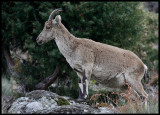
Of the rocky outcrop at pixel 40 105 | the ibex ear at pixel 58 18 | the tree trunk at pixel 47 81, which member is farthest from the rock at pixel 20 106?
the tree trunk at pixel 47 81

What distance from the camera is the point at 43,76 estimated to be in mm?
12820

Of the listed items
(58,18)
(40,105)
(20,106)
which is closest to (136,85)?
(58,18)

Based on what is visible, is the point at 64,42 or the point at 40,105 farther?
the point at 64,42

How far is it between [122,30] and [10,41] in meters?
5.05

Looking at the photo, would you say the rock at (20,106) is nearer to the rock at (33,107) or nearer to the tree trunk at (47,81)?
the rock at (33,107)

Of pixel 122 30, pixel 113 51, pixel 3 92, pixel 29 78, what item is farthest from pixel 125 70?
pixel 3 92

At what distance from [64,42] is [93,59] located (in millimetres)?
986

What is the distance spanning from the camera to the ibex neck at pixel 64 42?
827cm

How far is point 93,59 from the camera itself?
833cm

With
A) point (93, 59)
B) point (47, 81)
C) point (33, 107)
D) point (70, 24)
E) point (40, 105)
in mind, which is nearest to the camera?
point (33, 107)

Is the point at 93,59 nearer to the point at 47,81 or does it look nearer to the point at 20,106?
the point at 20,106

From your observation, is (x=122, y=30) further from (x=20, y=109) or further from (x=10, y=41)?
(x=20, y=109)

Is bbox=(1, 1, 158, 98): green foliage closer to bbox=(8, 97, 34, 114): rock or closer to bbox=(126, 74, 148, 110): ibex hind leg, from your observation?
bbox=(126, 74, 148, 110): ibex hind leg

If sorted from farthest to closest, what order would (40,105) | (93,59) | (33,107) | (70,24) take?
(70,24), (93,59), (40,105), (33,107)
